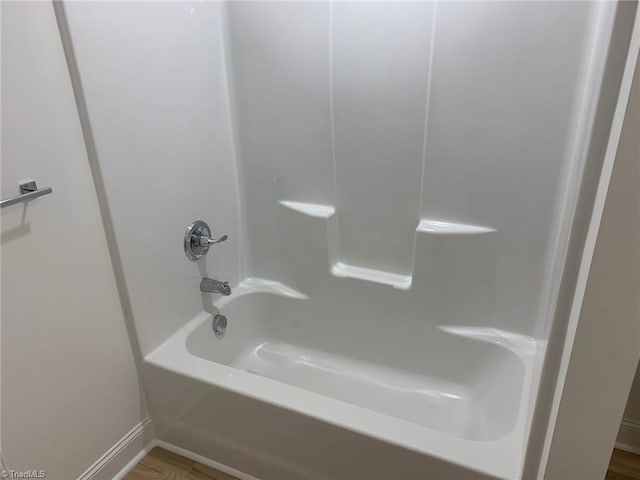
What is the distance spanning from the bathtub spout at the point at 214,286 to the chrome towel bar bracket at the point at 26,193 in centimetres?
75

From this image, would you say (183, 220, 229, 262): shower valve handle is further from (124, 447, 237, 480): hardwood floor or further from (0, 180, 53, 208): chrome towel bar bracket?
(124, 447, 237, 480): hardwood floor

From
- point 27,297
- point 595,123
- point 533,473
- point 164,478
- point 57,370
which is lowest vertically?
point 164,478

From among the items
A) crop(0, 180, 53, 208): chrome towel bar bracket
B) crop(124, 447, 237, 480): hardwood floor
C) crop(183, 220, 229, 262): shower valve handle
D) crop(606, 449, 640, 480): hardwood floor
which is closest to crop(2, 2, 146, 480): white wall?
crop(0, 180, 53, 208): chrome towel bar bracket

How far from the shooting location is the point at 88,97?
4.42ft

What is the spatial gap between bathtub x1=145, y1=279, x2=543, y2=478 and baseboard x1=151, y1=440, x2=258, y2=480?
0.02 meters

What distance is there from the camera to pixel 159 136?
5.30 feet

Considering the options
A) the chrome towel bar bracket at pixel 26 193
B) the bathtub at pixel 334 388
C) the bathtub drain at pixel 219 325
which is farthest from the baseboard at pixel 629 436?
the chrome towel bar bracket at pixel 26 193

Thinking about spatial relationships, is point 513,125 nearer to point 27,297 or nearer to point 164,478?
point 27,297

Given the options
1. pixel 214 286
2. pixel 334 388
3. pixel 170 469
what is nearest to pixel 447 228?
pixel 334 388

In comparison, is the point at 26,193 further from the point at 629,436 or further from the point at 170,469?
the point at 629,436

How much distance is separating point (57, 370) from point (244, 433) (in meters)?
0.62

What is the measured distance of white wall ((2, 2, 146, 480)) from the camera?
4.00 feet

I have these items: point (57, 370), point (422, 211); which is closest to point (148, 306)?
point (57, 370)

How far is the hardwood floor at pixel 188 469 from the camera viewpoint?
1678 millimetres
